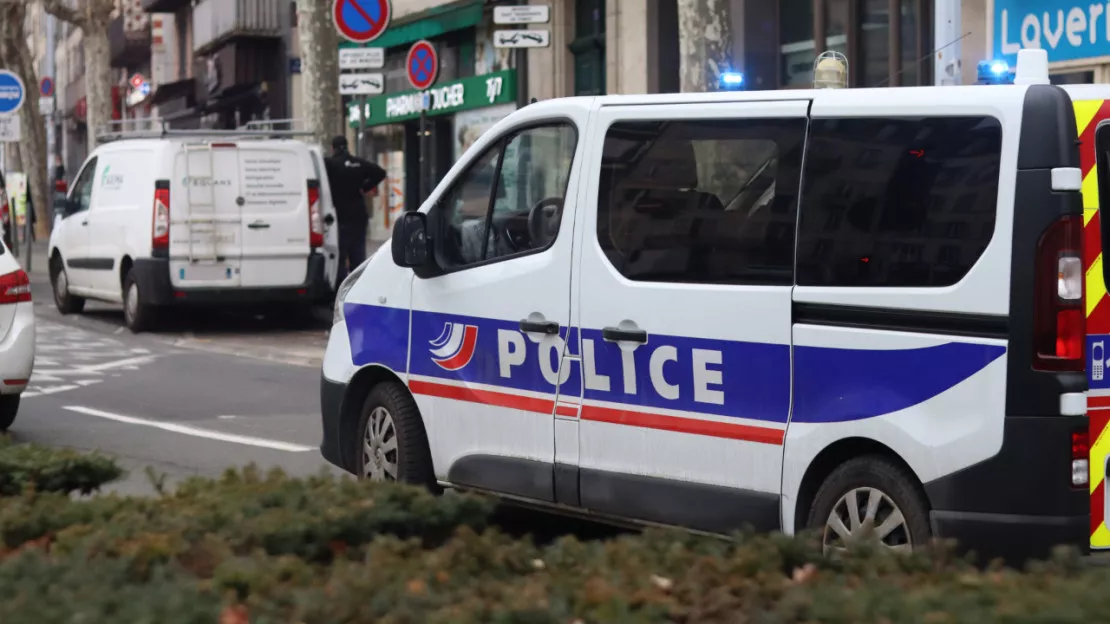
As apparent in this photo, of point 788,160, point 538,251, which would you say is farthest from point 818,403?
point 538,251

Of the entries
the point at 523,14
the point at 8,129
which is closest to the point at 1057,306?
the point at 523,14

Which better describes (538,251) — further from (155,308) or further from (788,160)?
(155,308)

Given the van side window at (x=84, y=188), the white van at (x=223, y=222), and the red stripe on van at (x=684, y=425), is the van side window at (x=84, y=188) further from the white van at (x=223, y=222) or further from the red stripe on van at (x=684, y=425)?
the red stripe on van at (x=684, y=425)

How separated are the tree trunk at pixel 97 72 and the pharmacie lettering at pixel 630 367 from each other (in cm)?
3905

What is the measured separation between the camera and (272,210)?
1789 cm

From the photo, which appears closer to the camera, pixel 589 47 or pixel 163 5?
pixel 589 47

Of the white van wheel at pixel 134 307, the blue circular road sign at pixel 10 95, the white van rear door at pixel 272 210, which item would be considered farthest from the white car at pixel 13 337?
the blue circular road sign at pixel 10 95

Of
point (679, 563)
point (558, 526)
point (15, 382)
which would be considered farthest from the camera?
point (15, 382)

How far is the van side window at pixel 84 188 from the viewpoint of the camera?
64.5 ft

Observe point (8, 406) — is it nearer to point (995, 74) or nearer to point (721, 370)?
point (721, 370)

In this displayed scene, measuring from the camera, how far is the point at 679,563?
3787 millimetres

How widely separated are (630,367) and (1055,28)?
10435mm

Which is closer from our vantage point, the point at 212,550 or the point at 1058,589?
the point at 1058,589

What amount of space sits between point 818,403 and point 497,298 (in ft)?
5.59
